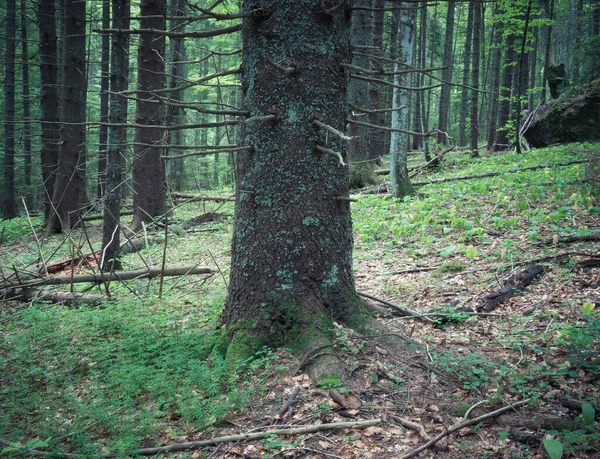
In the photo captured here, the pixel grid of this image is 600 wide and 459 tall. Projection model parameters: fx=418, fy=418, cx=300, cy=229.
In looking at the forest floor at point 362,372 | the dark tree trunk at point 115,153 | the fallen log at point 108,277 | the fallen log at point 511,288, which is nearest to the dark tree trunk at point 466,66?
the fallen log at point 511,288

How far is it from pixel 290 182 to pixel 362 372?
157 cm

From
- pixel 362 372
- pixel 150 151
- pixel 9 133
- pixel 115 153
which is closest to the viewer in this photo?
pixel 362 372

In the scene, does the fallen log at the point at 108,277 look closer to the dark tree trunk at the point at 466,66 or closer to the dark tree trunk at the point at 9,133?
the dark tree trunk at the point at 9,133

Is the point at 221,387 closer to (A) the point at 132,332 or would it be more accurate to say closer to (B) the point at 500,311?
(A) the point at 132,332

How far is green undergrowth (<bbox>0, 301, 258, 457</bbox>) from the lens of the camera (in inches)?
110

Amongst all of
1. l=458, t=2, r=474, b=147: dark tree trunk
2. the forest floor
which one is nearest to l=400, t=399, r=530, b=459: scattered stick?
the forest floor

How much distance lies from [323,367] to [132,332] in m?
2.00

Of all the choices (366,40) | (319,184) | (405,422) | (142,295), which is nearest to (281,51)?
(319,184)

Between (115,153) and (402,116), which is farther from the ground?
(402,116)

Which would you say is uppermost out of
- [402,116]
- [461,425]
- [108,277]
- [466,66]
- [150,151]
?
[466,66]

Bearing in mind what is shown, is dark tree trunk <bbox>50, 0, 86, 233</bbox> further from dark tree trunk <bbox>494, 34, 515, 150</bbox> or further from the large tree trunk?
dark tree trunk <bbox>494, 34, 515, 150</bbox>

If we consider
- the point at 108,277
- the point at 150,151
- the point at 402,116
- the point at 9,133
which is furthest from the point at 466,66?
the point at 9,133

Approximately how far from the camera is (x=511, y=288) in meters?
4.66

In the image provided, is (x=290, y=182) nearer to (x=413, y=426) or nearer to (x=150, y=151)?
(x=413, y=426)
